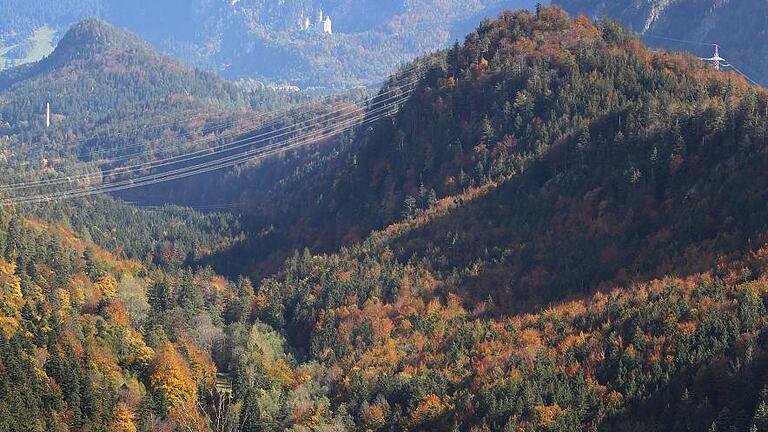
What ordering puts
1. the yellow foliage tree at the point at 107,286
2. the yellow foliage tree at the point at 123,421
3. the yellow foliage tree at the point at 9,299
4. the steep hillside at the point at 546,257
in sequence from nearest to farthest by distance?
the steep hillside at the point at 546,257, the yellow foliage tree at the point at 123,421, the yellow foliage tree at the point at 9,299, the yellow foliage tree at the point at 107,286

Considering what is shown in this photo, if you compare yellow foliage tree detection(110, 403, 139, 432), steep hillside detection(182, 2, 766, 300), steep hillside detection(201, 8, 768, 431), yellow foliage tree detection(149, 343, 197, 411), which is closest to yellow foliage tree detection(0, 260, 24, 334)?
yellow foliage tree detection(110, 403, 139, 432)

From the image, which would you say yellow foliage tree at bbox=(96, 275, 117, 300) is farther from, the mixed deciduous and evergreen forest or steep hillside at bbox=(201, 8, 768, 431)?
steep hillside at bbox=(201, 8, 768, 431)

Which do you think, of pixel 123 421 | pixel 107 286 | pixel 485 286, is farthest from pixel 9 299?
pixel 485 286

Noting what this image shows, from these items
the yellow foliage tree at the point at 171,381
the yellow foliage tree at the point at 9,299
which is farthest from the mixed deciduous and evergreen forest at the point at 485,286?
the yellow foliage tree at the point at 9,299

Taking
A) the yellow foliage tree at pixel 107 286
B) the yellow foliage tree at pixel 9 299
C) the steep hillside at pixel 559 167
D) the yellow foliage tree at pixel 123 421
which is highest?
the steep hillside at pixel 559 167

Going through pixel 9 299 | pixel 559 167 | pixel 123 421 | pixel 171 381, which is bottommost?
pixel 123 421

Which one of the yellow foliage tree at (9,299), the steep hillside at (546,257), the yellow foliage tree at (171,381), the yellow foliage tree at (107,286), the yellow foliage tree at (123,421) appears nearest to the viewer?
the steep hillside at (546,257)

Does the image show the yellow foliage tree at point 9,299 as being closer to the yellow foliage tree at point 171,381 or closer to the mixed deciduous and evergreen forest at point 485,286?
the mixed deciduous and evergreen forest at point 485,286

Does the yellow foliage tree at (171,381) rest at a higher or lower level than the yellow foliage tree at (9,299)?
lower

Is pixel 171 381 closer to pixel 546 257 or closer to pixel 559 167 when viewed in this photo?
pixel 546 257
